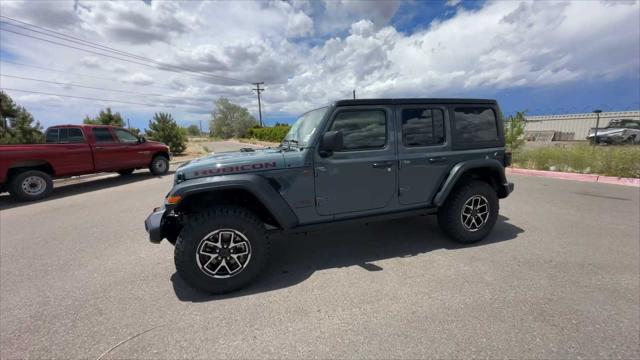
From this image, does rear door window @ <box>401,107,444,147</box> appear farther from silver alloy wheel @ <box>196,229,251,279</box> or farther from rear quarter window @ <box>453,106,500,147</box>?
silver alloy wheel @ <box>196,229,251,279</box>

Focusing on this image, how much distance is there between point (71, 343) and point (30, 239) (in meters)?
3.48

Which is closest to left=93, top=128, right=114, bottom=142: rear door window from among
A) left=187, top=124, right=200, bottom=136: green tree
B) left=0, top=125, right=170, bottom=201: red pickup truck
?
left=0, top=125, right=170, bottom=201: red pickup truck

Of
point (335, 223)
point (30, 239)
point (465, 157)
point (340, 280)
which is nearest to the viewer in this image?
point (340, 280)

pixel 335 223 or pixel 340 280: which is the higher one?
pixel 335 223

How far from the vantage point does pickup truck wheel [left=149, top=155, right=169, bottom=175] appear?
10.2 metres

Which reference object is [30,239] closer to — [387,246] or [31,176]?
[31,176]

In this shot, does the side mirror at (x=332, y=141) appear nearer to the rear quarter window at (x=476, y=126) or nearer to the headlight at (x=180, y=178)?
the headlight at (x=180, y=178)

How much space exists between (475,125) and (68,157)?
9.87 metres

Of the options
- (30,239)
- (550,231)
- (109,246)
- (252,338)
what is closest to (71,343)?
(252,338)

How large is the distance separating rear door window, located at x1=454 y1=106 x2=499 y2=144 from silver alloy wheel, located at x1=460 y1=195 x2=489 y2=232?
0.76m

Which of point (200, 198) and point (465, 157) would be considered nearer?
point (200, 198)

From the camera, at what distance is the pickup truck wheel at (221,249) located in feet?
8.44

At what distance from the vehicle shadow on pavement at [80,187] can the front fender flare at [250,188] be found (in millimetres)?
7273

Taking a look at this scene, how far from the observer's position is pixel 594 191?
6.07 metres
